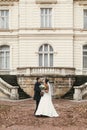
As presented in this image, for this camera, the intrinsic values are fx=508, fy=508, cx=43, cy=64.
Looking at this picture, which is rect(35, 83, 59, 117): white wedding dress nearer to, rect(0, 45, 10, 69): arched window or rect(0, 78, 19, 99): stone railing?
rect(0, 78, 19, 99): stone railing

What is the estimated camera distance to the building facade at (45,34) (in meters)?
44.6

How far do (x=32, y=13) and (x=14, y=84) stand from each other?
22.7 feet

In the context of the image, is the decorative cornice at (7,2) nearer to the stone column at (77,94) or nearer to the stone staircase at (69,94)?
the stone staircase at (69,94)

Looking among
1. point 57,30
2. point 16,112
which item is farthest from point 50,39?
point 16,112

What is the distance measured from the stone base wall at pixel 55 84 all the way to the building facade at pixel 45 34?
12.7ft

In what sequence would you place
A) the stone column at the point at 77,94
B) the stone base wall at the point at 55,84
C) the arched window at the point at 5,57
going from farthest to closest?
the arched window at the point at 5,57 → the stone base wall at the point at 55,84 → the stone column at the point at 77,94

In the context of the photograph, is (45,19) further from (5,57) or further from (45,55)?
(5,57)

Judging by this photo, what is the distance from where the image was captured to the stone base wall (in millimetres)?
40094

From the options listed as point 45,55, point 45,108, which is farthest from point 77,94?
point 45,108

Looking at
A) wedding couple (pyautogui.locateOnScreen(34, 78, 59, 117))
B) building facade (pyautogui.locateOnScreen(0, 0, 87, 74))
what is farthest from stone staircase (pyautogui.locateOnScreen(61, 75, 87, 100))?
wedding couple (pyautogui.locateOnScreen(34, 78, 59, 117))

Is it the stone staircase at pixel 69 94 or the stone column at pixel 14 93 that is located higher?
the stone column at pixel 14 93

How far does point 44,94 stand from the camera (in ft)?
79.5

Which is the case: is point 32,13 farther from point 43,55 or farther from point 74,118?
point 74,118

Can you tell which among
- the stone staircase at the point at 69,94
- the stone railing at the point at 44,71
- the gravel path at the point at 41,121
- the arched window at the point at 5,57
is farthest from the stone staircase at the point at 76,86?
the gravel path at the point at 41,121
